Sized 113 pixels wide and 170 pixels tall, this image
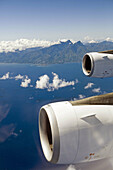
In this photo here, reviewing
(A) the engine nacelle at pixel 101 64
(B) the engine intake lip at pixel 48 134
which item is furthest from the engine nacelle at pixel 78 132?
(A) the engine nacelle at pixel 101 64

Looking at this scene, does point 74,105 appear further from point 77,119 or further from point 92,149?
point 92,149

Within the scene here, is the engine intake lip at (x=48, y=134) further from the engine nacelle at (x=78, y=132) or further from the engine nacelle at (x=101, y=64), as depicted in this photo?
the engine nacelle at (x=101, y=64)

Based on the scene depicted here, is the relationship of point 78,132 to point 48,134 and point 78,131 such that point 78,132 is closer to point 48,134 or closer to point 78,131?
point 78,131

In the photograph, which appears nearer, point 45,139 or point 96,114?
point 96,114

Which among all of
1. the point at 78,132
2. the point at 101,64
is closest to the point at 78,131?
the point at 78,132

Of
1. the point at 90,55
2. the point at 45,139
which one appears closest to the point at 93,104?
the point at 45,139

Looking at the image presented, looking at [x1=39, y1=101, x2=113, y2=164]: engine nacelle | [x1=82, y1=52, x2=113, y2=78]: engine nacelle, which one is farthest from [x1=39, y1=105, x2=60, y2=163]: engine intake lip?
[x1=82, y1=52, x2=113, y2=78]: engine nacelle

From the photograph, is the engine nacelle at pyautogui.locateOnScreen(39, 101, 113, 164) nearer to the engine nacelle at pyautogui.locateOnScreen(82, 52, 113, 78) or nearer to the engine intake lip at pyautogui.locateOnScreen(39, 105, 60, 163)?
the engine intake lip at pyautogui.locateOnScreen(39, 105, 60, 163)
